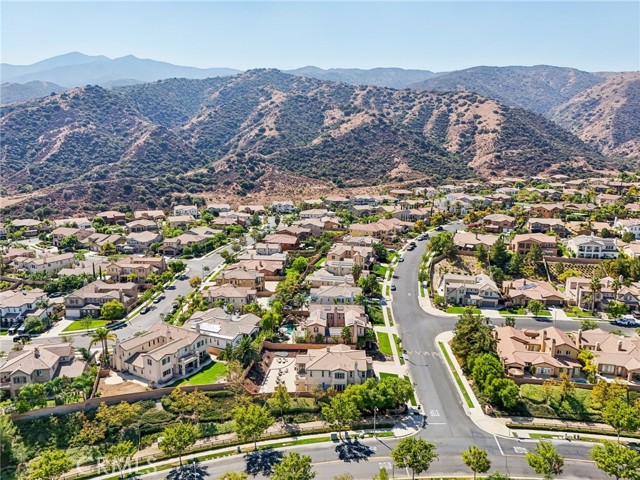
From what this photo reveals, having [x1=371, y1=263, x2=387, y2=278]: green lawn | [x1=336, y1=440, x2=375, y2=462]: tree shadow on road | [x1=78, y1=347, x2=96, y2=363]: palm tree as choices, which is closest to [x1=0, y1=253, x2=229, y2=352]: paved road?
[x1=78, y1=347, x2=96, y2=363]: palm tree

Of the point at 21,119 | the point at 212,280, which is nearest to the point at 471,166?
the point at 212,280

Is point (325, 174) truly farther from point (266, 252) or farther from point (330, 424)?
point (330, 424)

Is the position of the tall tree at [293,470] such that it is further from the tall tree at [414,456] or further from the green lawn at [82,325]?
the green lawn at [82,325]

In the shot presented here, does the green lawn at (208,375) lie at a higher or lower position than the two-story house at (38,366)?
lower

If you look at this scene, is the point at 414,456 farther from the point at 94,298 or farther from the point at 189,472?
the point at 94,298

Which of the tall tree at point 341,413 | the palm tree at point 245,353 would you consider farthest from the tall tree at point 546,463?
the palm tree at point 245,353

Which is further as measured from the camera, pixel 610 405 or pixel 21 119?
pixel 21 119
